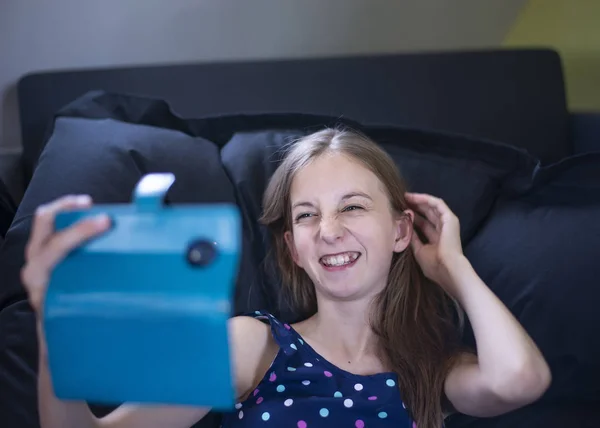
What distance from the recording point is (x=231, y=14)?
1.52m

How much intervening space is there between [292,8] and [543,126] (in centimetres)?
61

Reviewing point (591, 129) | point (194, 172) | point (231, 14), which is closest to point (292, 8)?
point (231, 14)

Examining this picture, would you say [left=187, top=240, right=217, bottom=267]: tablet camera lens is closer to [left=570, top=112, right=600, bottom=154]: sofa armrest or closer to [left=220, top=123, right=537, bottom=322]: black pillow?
[left=220, top=123, right=537, bottom=322]: black pillow

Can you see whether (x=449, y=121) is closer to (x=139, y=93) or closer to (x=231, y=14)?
(x=231, y=14)

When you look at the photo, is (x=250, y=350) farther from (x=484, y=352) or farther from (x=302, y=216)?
(x=484, y=352)

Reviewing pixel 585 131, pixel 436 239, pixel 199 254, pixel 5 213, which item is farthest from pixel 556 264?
pixel 5 213

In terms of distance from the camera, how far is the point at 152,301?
19.9 inches

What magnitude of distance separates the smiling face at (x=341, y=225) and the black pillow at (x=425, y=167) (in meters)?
0.17

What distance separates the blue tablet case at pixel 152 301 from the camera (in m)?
0.49

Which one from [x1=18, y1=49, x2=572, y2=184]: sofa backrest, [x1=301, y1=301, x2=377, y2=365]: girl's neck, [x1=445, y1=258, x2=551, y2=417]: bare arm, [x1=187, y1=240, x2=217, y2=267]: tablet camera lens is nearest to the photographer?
[x1=187, y1=240, x2=217, y2=267]: tablet camera lens

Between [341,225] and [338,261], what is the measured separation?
0.05 meters

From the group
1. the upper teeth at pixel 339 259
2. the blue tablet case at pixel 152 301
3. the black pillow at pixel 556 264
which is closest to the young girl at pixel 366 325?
the upper teeth at pixel 339 259

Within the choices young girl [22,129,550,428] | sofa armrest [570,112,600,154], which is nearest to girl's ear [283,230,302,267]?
young girl [22,129,550,428]

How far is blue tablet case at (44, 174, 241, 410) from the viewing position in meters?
0.49
